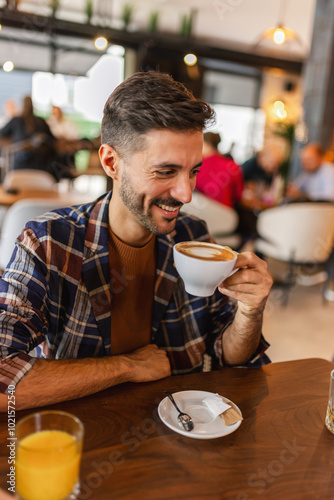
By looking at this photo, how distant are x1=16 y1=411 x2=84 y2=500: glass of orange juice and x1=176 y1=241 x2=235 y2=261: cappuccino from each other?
0.44 meters

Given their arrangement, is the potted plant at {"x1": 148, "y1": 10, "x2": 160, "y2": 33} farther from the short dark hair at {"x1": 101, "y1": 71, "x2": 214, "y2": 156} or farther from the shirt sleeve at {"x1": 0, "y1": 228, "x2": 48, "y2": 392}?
the shirt sleeve at {"x1": 0, "y1": 228, "x2": 48, "y2": 392}

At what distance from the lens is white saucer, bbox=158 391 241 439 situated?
853 mm

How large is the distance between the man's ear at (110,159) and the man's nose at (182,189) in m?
0.19

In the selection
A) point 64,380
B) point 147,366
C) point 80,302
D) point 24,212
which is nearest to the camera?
point 64,380

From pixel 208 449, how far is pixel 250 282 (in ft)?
1.34

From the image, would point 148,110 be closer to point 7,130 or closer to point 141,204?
point 141,204

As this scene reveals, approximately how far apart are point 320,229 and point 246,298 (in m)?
3.01

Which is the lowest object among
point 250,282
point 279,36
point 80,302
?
point 80,302

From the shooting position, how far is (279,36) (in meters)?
4.10

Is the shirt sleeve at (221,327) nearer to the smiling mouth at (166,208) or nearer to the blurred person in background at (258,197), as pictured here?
the smiling mouth at (166,208)

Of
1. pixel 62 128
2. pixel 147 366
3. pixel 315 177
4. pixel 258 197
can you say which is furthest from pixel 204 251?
pixel 62 128

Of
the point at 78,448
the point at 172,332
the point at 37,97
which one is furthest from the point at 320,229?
the point at 37,97

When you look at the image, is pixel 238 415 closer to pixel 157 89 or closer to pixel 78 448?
pixel 78 448

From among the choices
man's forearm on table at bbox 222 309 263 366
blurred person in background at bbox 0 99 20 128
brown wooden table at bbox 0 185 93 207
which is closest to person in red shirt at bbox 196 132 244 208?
brown wooden table at bbox 0 185 93 207
